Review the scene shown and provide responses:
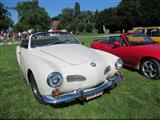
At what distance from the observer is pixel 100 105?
13.2 feet

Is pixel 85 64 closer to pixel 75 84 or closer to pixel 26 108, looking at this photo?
pixel 75 84

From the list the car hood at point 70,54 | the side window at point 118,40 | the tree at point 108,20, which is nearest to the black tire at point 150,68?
the side window at point 118,40

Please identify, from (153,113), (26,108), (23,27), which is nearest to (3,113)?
(26,108)

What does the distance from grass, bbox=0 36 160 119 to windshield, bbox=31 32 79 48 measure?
1.30 meters

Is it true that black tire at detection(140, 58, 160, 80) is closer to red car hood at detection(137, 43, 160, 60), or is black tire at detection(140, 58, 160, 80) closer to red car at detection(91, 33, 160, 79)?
red car at detection(91, 33, 160, 79)

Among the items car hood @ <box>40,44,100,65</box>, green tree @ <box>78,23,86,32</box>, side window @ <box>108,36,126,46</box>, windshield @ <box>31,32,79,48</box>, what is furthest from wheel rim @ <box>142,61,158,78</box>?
green tree @ <box>78,23,86,32</box>

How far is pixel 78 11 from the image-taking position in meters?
97.1

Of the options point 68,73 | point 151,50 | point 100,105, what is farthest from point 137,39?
point 68,73

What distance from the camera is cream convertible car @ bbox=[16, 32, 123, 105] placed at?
3.46 m

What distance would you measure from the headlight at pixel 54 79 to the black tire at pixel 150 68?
318 centimetres

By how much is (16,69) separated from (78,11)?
93.4 metres

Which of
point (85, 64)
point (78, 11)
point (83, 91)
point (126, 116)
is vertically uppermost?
point (78, 11)

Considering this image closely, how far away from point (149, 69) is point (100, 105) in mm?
2396

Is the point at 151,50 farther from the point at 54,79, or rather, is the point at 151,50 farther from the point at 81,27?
the point at 81,27
